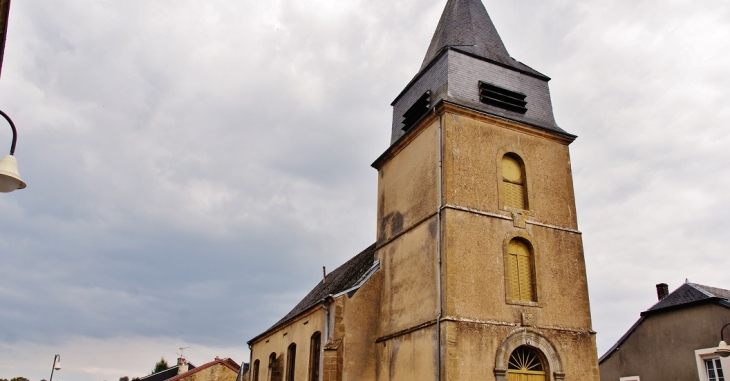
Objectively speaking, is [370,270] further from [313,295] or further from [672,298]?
[672,298]

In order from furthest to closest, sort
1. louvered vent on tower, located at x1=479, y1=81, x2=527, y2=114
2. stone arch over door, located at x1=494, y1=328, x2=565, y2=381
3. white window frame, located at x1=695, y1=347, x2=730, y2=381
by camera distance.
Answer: white window frame, located at x1=695, y1=347, x2=730, y2=381
louvered vent on tower, located at x1=479, y1=81, x2=527, y2=114
stone arch over door, located at x1=494, y1=328, x2=565, y2=381

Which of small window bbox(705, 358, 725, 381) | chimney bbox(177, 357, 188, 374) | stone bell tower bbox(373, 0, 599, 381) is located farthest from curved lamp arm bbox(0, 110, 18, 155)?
chimney bbox(177, 357, 188, 374)

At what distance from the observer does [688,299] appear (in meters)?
18.3

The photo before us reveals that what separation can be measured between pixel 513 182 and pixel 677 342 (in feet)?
27.6

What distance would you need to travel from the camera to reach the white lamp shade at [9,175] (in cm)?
645

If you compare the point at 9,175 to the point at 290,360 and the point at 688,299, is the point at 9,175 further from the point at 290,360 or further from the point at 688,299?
the point at 688,299

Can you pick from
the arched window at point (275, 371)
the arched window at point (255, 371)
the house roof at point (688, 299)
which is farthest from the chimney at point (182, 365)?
the house roof at point (688, 299)

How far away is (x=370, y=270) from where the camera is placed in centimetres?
1691

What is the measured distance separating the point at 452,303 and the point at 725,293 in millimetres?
11371

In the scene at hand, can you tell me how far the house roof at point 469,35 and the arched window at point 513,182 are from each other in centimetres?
319

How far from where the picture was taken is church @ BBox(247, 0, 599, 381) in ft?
43.7

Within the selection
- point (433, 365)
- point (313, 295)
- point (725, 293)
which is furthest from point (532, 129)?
point (313, 295)

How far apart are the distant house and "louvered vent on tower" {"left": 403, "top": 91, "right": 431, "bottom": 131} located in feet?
33.8

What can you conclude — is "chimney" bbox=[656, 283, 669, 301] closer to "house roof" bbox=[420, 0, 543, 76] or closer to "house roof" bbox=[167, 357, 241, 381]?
"house roof" bbox=[420, 0, 543, 76]
